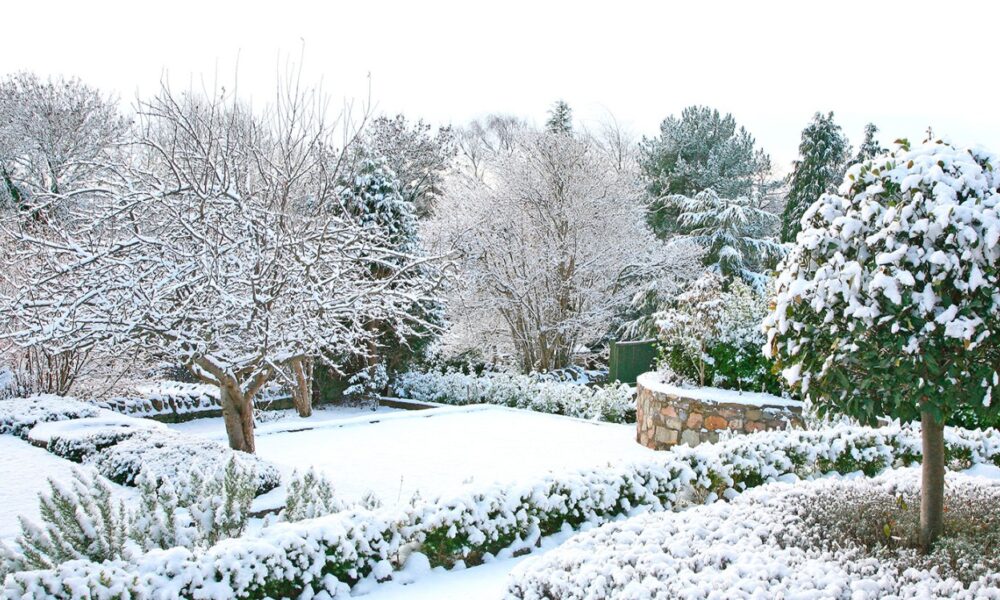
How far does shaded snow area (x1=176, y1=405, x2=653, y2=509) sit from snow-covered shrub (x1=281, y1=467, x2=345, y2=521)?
110cm

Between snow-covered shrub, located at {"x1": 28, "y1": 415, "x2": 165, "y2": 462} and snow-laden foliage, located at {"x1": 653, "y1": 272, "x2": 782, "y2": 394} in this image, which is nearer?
snow-covered shrub, located at {"x1": 28, "y1": 415, "x2": 165, "y2": 462}

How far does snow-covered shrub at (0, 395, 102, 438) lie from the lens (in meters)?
9.22

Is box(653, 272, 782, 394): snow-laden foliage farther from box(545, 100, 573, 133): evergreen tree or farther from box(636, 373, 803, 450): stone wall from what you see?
box(545, 100, 573, 133): evergreen tree

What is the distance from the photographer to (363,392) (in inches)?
576

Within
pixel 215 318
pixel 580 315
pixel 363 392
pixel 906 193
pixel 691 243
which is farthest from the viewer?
pixel 691 243

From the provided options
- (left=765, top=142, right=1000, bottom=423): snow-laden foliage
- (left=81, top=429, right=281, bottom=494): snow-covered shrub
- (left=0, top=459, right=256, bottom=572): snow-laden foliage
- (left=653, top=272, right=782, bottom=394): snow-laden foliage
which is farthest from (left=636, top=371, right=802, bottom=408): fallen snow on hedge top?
(left=0, top=459, right=256, bottom=572): snow-laden foliage

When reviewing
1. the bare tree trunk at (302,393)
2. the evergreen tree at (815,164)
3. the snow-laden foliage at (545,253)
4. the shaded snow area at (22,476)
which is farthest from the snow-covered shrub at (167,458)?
the evergreen tree at (815,164)

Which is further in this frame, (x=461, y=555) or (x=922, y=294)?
(x=461, y=555)

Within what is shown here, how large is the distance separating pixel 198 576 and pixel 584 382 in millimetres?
11815

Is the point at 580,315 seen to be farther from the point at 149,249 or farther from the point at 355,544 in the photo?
the point at 355,544

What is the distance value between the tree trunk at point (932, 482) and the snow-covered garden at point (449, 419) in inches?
0.7

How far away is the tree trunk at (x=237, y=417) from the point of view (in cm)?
706

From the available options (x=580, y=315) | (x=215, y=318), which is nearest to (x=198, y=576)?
(x=215, y=318)

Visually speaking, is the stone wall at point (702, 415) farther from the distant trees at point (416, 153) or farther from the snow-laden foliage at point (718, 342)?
the distant trees at point (416, 153)
